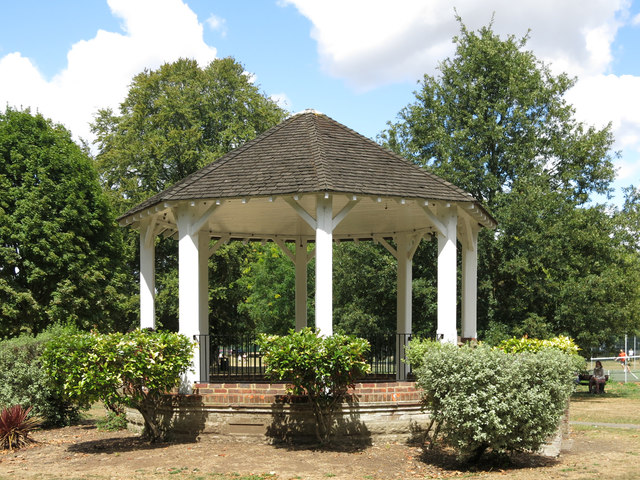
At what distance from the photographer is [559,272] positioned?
23734 mm

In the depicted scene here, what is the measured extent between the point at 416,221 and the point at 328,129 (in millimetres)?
3314

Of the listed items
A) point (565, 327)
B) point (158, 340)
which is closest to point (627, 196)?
point (565, 327)

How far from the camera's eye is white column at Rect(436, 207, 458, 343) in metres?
13.3

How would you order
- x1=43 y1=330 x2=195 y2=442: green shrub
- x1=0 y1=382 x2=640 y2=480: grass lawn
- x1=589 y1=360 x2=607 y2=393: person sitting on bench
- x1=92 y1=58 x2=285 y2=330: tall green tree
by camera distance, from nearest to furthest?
x1=0 y1=382 x2=640 y2=480: grass lawn < x1=43 y1=330 x2=195 y2=442: green shrub < x1=589 y1=360 x2=607 y2=393: person sitting on bench < x1=92 y1=58 x2=285 y2=330: tall green tree

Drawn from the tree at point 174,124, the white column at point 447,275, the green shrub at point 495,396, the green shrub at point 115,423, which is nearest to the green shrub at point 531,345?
the white column at point 447,275

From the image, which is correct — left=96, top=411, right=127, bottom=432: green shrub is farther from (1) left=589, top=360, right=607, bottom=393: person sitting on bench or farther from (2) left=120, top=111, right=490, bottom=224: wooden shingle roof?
(1) left=589, top=360, right=607, bottom=393: person sitting on bench

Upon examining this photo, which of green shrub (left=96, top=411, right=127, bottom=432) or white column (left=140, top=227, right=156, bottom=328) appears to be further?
white column (left=140, top=227, right=156, bottom=328)

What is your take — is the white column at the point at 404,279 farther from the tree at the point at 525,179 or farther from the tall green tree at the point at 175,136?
the tall green tree at the point at 175,136

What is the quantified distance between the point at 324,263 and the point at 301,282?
23.1ft

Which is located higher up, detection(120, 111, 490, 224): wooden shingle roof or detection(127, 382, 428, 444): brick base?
detection(120, 111, 490, 224): wooden shingle roof

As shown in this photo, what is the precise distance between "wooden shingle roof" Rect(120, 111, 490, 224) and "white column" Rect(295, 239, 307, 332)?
473 centimetres

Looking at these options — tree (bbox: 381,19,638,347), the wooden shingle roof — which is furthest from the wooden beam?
tree (bbox: 381,19,638,347)

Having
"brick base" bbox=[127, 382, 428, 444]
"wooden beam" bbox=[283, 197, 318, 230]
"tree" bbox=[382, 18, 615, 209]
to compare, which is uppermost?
"tree" bbox=[382, 18, 615, 209]

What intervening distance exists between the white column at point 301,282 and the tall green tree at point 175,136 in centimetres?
1360
